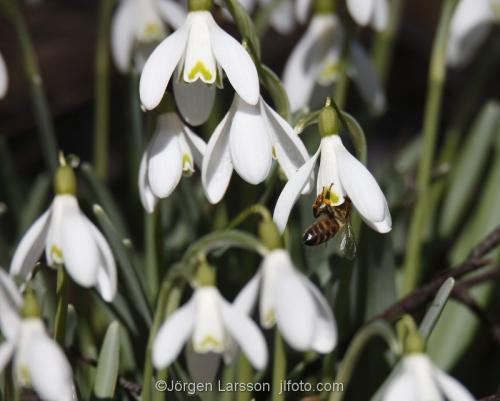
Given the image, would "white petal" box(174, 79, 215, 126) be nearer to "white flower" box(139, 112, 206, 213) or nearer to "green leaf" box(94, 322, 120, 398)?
"white flower" box(139, 112, 206, 213)

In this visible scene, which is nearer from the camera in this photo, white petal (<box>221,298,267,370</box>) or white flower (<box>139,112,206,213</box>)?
white petal (<box>221,298,267,370</box>)

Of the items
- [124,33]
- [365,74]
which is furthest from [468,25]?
[124,33]

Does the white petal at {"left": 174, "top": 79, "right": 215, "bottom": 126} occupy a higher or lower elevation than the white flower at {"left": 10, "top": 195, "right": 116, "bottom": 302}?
higher

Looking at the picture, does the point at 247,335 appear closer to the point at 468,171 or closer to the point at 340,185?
the point at 340,185

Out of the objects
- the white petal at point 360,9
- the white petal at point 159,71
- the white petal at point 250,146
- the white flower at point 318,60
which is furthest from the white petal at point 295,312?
the white flower at point 318,60

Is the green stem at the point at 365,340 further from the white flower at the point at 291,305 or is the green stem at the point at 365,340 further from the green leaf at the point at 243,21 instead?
the green leaf at the point at 243,21

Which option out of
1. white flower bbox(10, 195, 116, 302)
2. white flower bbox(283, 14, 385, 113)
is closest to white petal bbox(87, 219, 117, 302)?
white flower bbox(10, 195, 116, 302)
